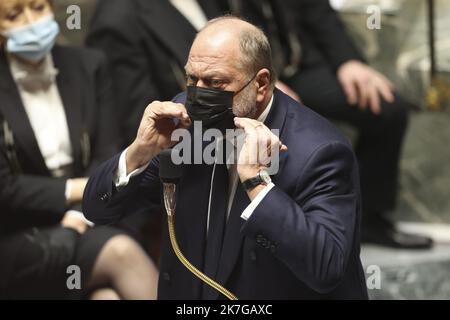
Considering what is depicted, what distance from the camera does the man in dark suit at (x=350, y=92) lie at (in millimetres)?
3027

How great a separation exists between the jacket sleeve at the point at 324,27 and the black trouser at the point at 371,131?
78 millimetres

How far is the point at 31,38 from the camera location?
250 centimetres

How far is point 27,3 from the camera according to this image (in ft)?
8.23

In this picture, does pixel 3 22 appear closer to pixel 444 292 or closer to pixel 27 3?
pixel 27 3

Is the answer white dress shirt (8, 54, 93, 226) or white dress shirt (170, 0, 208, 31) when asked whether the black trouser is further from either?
white dress shirt (8, 54, 93, 226)

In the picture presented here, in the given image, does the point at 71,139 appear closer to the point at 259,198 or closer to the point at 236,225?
the point at 236,225

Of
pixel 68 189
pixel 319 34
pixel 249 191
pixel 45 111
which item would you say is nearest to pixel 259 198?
pixel 249 191

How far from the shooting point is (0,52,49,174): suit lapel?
8.10 ft

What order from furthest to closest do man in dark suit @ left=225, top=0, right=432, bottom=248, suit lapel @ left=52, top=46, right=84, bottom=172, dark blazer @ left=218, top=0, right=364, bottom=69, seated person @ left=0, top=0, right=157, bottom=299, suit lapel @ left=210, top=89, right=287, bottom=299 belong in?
dark blazer @ left=218, top=0, right=364, bottom=69 < man in dark suit @ left=225, top=0, right=432, bottom=248 < suit lapel @ left=52, top=46, right=84, bottom=172 < seated person @ left=0, top=0, right=157, bottom=299 < suit lapel @ left=210, top=89, right=287, bottom=299

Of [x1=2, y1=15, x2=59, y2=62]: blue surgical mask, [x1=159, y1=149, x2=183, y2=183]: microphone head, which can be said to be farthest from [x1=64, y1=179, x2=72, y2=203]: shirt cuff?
[x1=159, y1=149, x2=183, y2=183]: microphone head

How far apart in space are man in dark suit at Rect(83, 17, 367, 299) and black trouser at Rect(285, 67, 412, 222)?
3.91 feet

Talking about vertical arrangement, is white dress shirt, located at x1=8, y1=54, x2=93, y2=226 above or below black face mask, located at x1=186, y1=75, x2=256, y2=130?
below

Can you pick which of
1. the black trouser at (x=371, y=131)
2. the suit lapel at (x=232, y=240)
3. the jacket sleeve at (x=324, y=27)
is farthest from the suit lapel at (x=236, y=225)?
the jacket sleeve at (x=324, y=27)

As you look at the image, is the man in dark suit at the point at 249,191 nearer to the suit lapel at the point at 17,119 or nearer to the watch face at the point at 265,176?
the watch face at the point at 265,176
